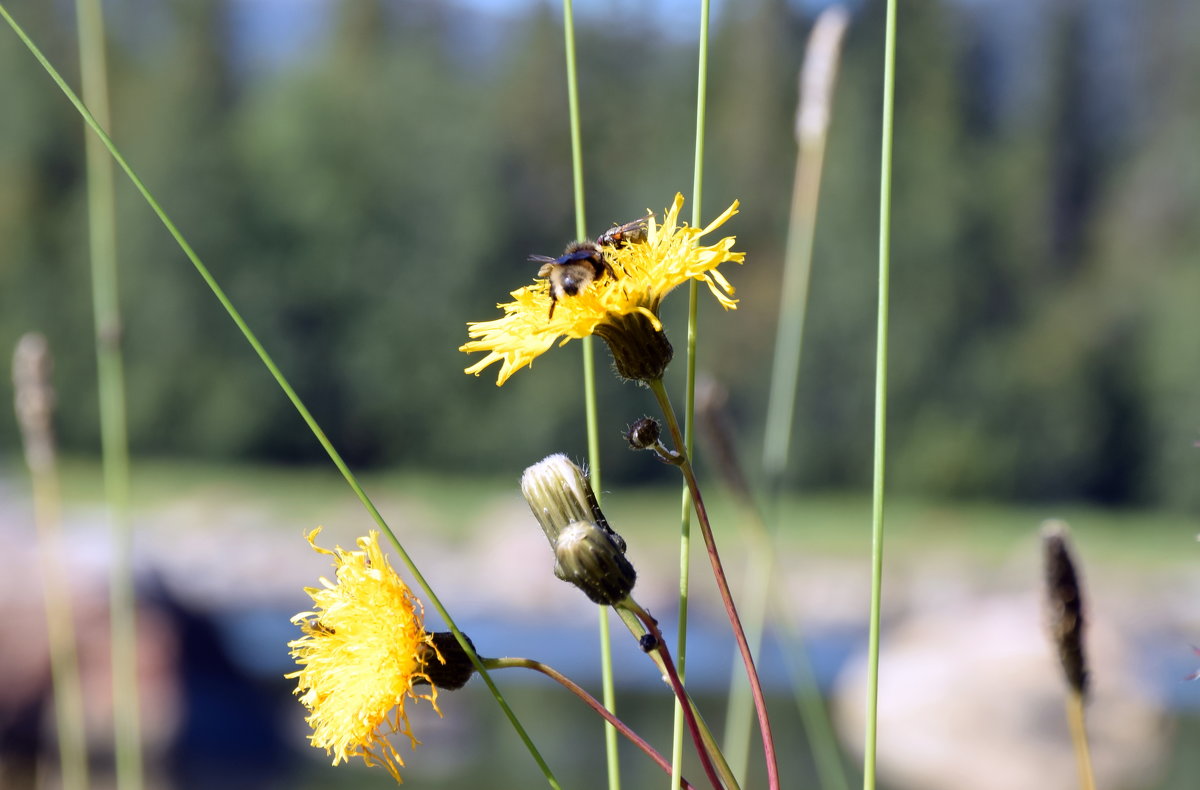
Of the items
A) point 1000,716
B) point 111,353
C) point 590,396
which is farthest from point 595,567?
point 1000,716

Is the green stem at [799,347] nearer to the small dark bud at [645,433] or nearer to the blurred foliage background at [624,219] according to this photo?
the small dark bud at [645,433]

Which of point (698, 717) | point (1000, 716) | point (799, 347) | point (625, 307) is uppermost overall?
point (1000, 716)

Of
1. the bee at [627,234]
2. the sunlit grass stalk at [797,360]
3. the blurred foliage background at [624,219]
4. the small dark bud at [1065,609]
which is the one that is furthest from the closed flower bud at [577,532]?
the blurred foliage background at [624,219]

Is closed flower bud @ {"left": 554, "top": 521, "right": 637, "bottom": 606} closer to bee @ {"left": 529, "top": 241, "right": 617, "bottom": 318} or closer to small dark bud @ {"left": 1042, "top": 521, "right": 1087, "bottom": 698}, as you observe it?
bee @ {"left": 529, "top": 241, "right": 617, "bottom": 318}

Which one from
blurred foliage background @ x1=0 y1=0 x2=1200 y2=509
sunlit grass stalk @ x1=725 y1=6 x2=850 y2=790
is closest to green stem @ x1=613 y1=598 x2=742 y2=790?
sunlit grass stalk @ x1=725 y1=6 x2=850 y2=790

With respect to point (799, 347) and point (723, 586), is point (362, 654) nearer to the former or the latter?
point (723, 586)

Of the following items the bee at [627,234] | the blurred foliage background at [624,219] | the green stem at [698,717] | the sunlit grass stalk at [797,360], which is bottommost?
the green stem at [698,717]

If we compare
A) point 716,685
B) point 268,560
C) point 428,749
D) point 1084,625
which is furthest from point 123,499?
point 268,560

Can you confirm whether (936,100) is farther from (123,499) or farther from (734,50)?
(123,499)
